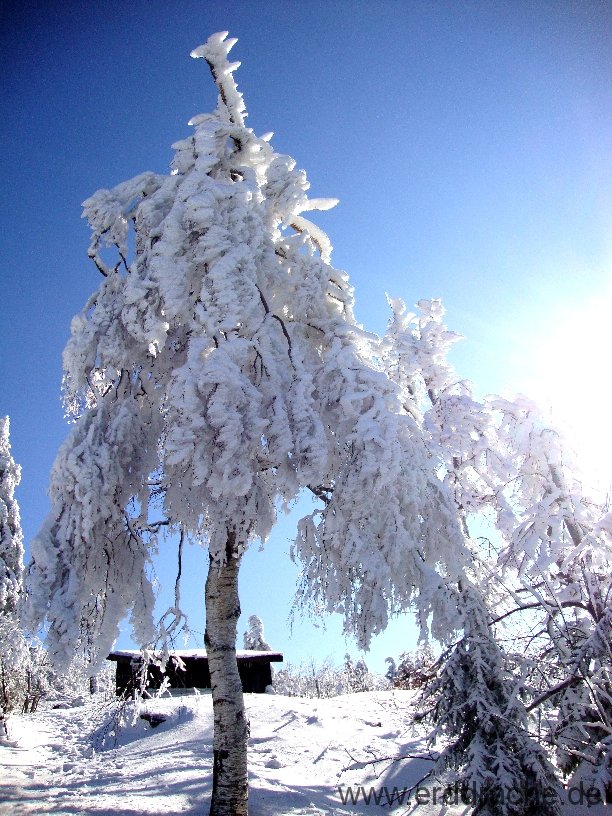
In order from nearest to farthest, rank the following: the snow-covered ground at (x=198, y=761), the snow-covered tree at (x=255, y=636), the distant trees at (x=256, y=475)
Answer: the distant trees at (x=256, y=475), the snow-covered ground at (x=198, y=761), the snow-covered tree at (x=255, y=636)

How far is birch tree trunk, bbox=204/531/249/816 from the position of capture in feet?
20.5

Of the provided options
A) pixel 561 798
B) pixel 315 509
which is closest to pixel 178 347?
pixel 315 509

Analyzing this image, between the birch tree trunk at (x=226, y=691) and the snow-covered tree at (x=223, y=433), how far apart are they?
2 cm

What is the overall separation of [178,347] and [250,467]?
253 centimetres

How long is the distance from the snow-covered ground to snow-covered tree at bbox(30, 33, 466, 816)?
1594 mm

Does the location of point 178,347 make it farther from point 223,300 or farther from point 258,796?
point 258,796

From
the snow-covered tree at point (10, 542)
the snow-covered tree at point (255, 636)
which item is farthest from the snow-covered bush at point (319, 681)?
→ the snow-covered tree at point (10, 542)

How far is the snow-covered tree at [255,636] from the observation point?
123ft

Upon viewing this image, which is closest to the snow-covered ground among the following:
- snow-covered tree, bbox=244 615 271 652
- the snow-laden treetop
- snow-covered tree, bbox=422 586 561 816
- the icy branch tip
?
snow-covered tree, bbox=422 586 561 816

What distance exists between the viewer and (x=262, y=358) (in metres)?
6.99

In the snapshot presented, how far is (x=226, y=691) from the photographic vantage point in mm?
6648

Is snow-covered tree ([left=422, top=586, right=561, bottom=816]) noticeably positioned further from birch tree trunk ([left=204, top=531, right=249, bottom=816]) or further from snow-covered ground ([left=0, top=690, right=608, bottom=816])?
birch tree trunk ([left=204, top=531, right=249, bottom=816])

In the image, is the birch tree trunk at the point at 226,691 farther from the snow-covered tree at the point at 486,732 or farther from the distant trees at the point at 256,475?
the snow-covered tree at the point at 486,732

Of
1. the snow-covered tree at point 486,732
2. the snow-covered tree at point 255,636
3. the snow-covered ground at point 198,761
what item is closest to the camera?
the snow-covered tree at point 486,732
